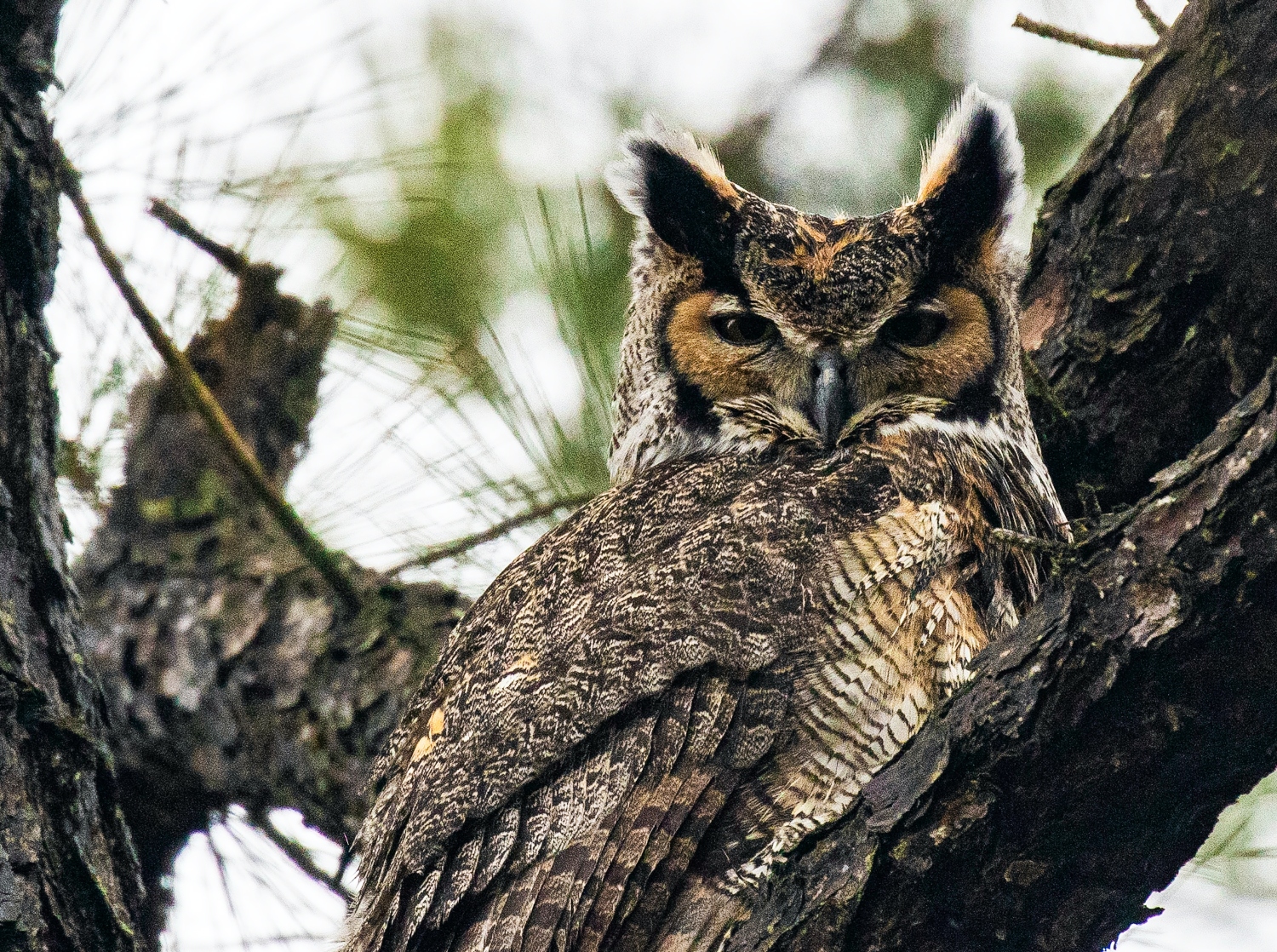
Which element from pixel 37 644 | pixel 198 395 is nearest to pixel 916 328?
pixel 198 395

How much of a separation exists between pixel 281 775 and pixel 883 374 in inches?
58.3

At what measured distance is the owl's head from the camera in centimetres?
232

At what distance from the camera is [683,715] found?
6.23 ft

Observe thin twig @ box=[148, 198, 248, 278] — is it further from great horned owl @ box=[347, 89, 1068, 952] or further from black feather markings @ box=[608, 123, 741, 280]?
great horned owl @ box=[347, 89, 1068, 952]

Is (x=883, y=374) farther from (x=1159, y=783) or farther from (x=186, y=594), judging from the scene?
(x=186, y=594)

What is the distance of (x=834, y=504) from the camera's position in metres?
2.07

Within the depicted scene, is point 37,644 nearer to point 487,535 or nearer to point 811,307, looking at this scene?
point 487,535

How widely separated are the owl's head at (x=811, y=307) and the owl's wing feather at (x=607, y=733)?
26cm

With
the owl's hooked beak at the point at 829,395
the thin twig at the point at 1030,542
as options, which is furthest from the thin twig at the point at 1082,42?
the thin twig at the point at 1030,542

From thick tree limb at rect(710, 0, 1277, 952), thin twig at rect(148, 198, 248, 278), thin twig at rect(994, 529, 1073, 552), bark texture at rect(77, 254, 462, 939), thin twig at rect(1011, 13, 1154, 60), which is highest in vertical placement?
thin twig at rect(1011, 13, 1154, 60)

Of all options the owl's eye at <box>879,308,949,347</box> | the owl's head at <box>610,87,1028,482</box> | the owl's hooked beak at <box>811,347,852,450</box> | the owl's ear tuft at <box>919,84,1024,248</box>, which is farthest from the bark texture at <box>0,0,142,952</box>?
the owl's ear tuft at <box>919,84,1024,248</box>

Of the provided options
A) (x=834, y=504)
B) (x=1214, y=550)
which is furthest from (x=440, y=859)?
(x=1214, y=550)

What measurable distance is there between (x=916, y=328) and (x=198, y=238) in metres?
1.52

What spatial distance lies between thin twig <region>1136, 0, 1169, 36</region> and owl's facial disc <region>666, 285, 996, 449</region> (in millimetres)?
556
